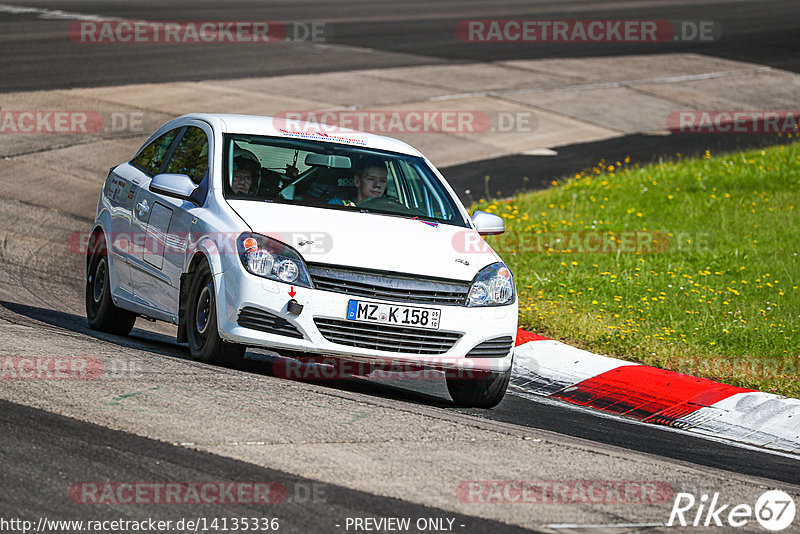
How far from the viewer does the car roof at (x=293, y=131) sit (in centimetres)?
814

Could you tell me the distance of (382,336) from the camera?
6.87 metres

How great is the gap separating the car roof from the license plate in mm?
1812

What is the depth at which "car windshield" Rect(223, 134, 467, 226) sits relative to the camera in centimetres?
768

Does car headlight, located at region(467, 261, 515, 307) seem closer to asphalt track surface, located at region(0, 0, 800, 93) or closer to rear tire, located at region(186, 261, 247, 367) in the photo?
rear tire, located at region(186, 261, 247, 367)

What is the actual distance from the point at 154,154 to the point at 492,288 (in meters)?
3.02

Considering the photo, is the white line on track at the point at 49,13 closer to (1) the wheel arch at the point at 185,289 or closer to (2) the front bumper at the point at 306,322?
(1) the wheel arch at the point at 185,289

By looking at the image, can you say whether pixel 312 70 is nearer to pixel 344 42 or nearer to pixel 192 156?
pixel 344 42

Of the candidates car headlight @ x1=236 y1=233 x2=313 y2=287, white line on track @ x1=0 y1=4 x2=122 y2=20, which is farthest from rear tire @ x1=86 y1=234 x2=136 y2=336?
white line on track @ x1=0 y1=4 x2=122 y2=20

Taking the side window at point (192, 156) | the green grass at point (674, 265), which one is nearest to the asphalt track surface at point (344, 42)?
the green grass at point (674, 265)

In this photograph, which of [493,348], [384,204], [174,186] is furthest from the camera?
[384,204]

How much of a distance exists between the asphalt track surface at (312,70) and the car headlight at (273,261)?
0.88 metres

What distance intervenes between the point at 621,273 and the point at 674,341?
7.10 ft

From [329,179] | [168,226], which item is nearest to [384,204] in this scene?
[329,179]

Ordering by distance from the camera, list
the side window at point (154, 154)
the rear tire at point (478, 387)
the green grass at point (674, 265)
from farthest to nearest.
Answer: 1. the green grass at point (674, 265)
2. the side window at point (154, 154)
3. the rear tire at point (478, 387)
